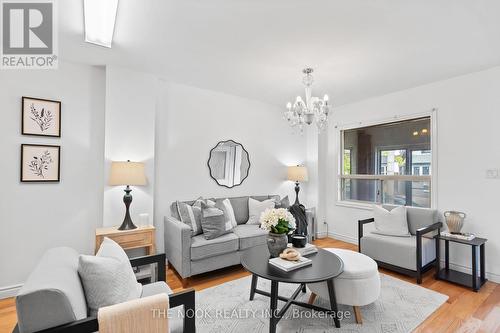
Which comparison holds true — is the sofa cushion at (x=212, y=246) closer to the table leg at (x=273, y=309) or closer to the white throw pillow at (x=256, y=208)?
the white throw pillow at (x=256, y=208)

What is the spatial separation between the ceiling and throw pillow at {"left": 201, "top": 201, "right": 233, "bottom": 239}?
181 centimetres

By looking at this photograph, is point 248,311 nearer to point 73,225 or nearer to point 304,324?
point 304,324

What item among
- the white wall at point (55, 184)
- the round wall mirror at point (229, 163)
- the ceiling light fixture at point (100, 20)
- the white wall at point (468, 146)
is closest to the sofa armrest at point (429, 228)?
the white wall at point (468, 146)

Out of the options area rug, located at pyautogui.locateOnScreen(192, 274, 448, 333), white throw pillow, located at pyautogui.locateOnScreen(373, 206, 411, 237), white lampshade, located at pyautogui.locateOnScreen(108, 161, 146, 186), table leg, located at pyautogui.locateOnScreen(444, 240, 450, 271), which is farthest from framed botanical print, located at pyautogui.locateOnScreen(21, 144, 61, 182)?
table leg, located at pyautogui.locateOnScreen(444, 240, 450, 271)

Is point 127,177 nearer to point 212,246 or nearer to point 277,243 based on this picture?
point 212,246

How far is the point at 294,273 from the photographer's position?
6.26ft

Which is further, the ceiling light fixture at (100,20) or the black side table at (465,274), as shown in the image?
the black side table at (465,274)

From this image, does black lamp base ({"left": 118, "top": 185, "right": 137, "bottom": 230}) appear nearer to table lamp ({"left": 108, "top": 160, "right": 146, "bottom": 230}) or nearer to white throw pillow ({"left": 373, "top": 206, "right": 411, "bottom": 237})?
table lamp ({"left": 108, "top": 160, "right": 146, "bottom": 230})

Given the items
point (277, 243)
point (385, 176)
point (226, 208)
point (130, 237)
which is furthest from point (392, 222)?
point (130, 237)

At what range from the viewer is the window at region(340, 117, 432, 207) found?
12.1 feet

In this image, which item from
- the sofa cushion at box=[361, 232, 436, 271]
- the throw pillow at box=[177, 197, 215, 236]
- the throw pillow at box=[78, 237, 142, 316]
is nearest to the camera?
the throw pillow at box=[78, 237, 142, 316]

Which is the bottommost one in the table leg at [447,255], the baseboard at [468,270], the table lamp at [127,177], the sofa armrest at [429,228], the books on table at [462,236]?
the baseboard at [468,270]

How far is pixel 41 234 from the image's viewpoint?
2.74 m

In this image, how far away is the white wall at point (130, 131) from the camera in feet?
9.82
